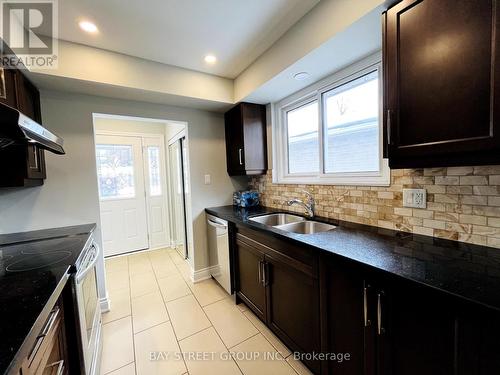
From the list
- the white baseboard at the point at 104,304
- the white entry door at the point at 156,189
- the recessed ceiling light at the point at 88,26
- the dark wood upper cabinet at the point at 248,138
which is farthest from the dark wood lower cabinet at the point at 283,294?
the white entry door at the point at 156,189

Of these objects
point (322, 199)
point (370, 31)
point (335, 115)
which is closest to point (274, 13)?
point (370, 31)

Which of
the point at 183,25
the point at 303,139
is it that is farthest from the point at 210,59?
the point at 303,139

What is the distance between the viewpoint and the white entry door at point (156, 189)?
12.8 ft

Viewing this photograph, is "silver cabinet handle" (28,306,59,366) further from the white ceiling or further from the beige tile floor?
the white ceiling

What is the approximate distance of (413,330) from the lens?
0.88 m

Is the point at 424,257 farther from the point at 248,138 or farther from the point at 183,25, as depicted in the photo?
the point at 183,25

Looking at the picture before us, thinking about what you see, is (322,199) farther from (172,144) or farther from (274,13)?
(172,144)

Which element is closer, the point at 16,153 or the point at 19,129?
the point at 19,129

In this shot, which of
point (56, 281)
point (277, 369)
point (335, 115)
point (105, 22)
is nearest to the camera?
point (56, 281)

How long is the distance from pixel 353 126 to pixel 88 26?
2.25 meters

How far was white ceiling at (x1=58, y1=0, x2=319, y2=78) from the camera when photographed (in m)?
1.46

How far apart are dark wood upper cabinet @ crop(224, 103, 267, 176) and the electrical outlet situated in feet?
5.28

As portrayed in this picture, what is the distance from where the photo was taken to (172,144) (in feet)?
12.4

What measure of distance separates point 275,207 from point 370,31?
1.88m
